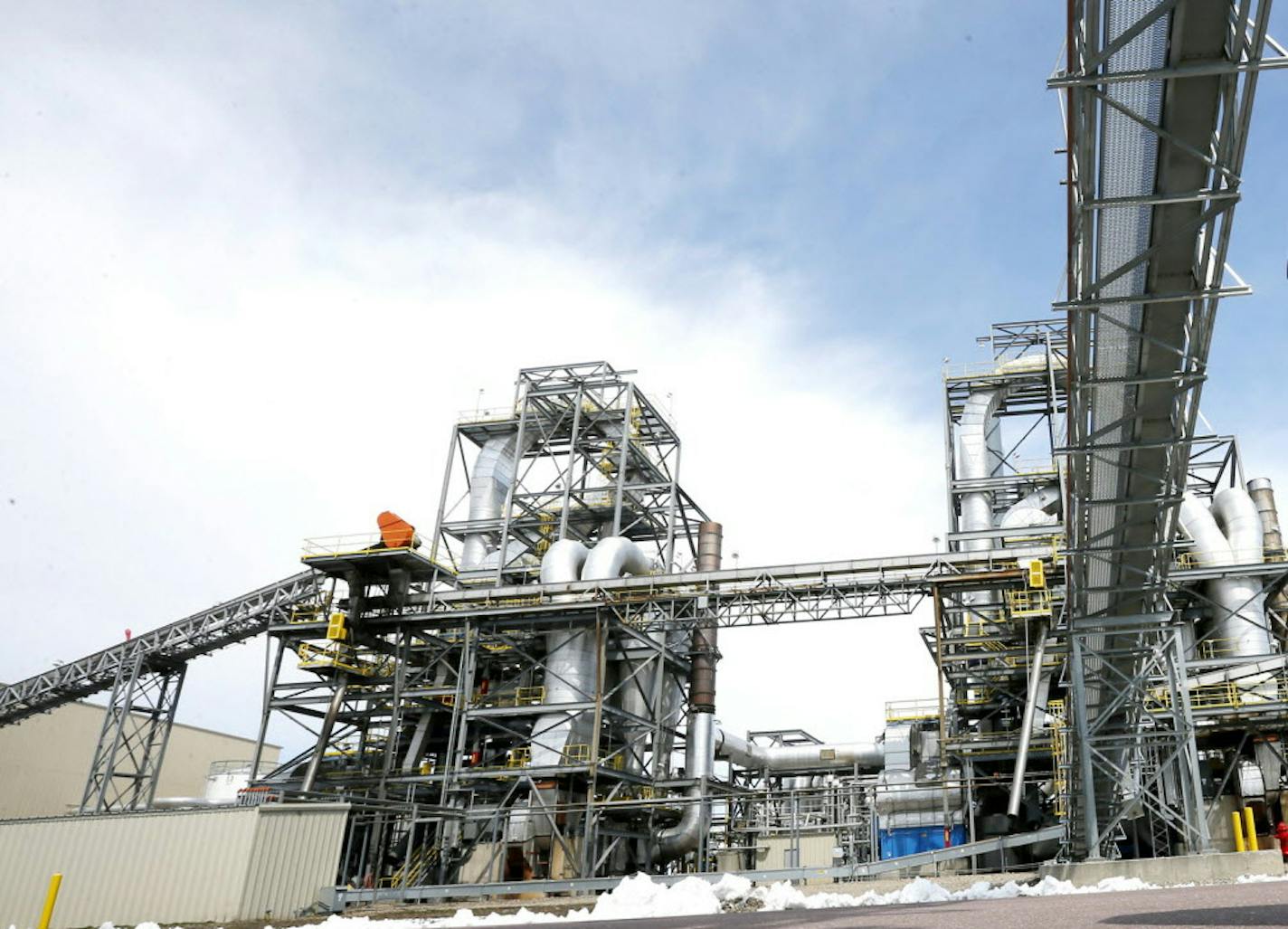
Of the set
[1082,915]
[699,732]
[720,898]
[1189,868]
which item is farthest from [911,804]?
[1082,915]

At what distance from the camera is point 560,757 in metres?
26.8

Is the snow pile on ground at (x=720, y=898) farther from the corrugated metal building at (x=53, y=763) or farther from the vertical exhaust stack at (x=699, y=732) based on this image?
the corrugated metal building at (x=53, y=763)

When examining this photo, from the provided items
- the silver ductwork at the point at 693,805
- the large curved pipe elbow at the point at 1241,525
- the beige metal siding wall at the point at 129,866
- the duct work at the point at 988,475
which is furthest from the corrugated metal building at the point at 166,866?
the large curved pipe elbow at the point at 1241,525

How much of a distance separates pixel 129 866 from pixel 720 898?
1058 centimetres

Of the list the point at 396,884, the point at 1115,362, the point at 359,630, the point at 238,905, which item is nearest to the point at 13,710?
the point at 359,630

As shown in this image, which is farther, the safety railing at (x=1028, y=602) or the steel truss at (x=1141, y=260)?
the safety railing at (x=1028, y=602)

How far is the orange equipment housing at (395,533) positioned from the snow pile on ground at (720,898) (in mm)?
16025

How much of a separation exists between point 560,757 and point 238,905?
34.9 feet

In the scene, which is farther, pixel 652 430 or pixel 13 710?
pixel 652 430

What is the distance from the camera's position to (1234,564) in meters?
28.2

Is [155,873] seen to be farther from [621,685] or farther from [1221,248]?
[1221,248]

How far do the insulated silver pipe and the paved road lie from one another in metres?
13.6

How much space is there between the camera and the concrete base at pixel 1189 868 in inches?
589

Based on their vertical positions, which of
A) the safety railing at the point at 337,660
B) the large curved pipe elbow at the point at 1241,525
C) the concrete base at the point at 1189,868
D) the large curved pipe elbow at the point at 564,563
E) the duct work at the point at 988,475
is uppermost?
the duct work at the point at 988,475
